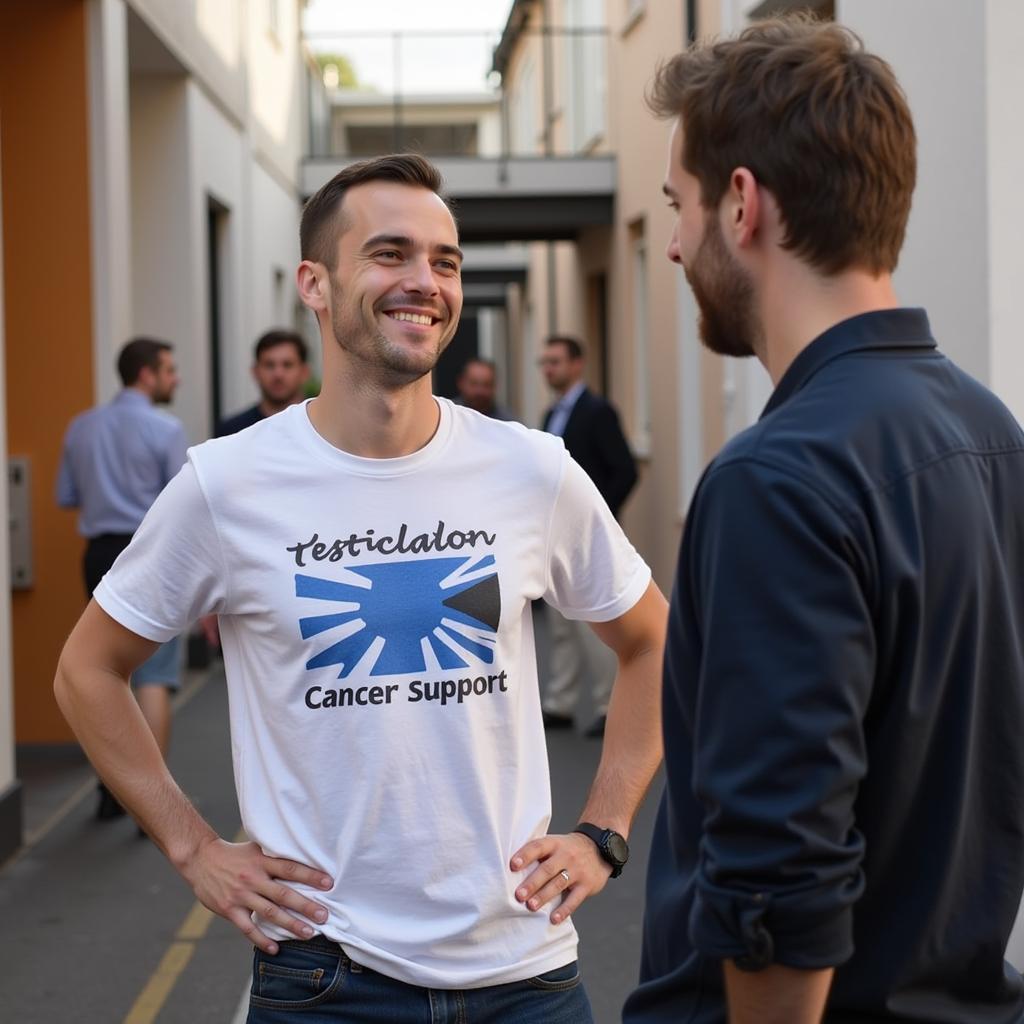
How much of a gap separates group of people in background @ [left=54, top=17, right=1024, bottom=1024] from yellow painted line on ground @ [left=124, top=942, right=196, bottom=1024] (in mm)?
2679

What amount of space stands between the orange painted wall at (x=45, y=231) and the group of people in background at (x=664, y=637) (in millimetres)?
6651

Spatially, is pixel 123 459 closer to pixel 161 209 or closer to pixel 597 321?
pixel 161 209

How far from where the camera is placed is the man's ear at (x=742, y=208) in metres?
1.70

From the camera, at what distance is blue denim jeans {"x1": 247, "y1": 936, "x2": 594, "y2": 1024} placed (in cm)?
243

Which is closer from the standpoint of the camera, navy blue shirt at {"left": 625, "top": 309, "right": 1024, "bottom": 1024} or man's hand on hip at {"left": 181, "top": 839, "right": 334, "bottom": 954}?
navy blue shirt at {"left": 625, "top": 309, "right": 1024, "bottom": 1024}

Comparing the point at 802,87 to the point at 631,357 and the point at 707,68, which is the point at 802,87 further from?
the point at 631,357

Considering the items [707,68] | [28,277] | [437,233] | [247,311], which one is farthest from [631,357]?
[707,68]

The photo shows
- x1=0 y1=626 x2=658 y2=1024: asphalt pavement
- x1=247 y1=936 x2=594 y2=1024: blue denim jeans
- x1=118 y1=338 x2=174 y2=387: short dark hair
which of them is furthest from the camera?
x1=118 y1=338 x2=174 y2=387: short dark hair

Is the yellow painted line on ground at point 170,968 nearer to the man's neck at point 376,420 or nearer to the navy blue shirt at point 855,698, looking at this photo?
the man's neck at point 376,420

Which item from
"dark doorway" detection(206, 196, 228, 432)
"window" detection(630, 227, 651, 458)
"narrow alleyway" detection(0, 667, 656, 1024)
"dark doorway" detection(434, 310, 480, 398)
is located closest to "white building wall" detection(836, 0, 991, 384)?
"narrow alleyway" detection(0, 667, 656, 1024)

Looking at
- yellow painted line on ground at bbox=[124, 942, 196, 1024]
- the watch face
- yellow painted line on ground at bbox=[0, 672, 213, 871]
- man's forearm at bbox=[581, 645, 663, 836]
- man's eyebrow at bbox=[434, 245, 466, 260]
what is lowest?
yellow painted line on ground at bbox=[0, 672, 213, 871]

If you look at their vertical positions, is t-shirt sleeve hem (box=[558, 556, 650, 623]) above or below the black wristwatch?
above

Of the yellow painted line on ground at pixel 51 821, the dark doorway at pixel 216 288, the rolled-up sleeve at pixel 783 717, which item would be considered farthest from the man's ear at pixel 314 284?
the dark doorway at pixel 216 288

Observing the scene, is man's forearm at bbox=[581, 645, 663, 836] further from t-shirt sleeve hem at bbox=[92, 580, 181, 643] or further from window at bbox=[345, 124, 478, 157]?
window at bbox=[345, 124, 478, 157]
